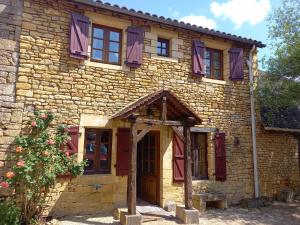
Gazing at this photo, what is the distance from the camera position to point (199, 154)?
8.48 m

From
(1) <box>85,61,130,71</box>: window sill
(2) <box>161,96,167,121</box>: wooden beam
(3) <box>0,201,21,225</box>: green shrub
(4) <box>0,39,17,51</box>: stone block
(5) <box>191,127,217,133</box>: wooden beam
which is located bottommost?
(3) <box>0,201,21,225</box>: green shrub

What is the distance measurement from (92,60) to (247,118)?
17.5 ft

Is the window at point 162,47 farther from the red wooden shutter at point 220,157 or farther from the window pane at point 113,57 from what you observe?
the red wooden shutter at point 220,157

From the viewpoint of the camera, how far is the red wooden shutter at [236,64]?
8.95m

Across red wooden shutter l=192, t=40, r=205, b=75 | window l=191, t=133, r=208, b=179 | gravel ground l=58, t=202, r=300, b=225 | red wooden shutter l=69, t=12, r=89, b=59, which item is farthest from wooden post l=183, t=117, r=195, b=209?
red wooden shutter l=69, t=12, r=89, b=59

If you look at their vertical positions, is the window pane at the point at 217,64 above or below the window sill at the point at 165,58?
above

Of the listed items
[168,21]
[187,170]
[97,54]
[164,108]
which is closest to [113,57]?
[97,54]

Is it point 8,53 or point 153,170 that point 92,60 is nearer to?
point 8,53

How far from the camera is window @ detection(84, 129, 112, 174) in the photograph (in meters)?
6.99

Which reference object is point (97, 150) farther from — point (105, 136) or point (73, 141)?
point (73, 141)

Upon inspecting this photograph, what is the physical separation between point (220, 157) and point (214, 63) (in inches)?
121

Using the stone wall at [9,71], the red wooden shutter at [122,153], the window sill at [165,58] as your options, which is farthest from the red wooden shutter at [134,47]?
the stone wall at [9,71]

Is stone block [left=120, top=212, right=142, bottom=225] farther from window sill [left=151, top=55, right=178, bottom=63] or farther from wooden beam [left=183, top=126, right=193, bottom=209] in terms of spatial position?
window sill [left=151, top=55, right=178, bottom=63]

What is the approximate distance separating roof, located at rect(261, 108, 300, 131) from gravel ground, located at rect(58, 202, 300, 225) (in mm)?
2664
